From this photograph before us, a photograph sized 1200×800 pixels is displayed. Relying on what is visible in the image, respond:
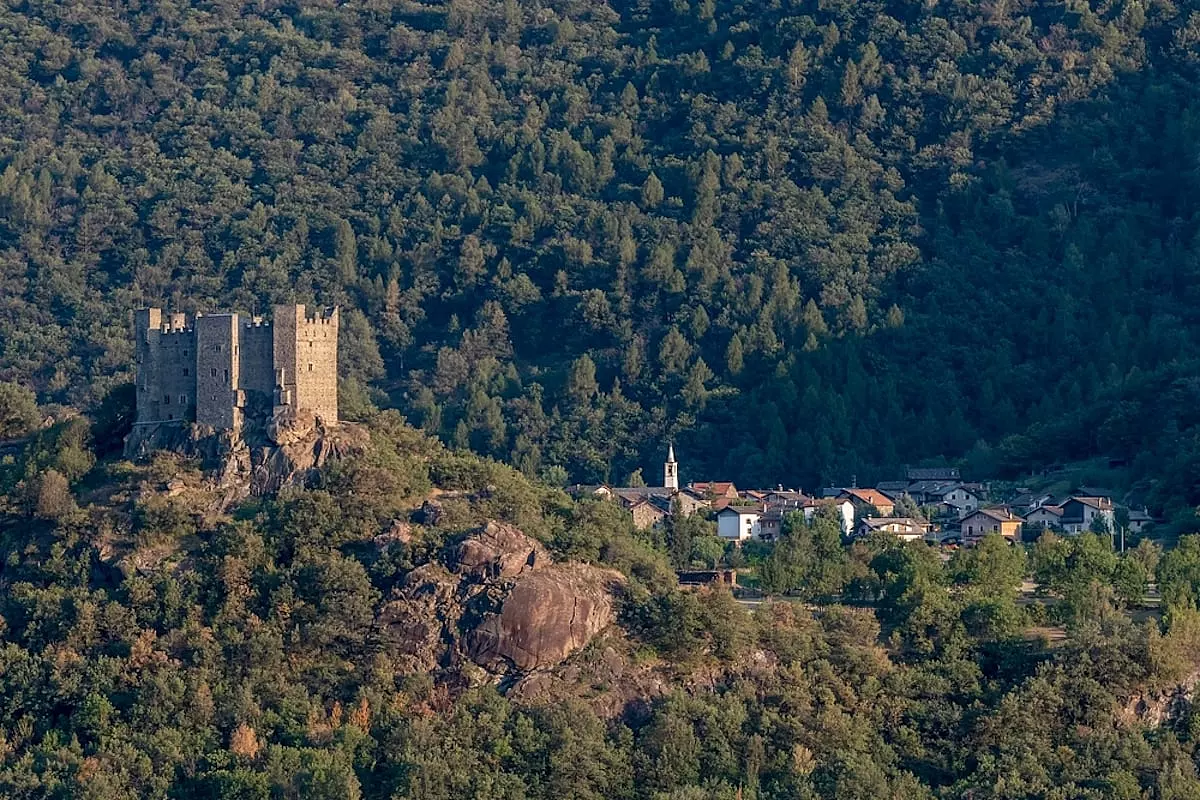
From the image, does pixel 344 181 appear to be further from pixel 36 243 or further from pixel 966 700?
pixel 966 700

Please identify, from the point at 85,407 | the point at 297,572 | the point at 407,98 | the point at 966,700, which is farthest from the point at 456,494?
the point at 407,98

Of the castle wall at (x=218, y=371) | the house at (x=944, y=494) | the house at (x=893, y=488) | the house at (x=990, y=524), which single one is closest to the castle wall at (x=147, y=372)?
the castle wall at (x=218, y=371)

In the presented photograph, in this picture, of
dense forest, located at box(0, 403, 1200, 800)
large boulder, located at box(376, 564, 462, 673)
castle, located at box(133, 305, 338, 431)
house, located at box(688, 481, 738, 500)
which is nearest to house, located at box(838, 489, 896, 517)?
house, located at box(688, 481, 738, 500)

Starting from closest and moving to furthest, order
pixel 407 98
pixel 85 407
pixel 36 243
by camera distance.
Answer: pixel 85 407 < pixel 36 243 < pixel 407 98

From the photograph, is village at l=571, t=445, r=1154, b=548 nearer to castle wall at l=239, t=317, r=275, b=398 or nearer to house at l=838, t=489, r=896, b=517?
house at l=838, t=489, r=896, b=517

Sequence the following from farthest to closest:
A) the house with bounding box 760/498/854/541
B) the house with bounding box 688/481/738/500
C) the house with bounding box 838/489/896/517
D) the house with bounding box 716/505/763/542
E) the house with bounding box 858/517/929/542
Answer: the house with bounding box 688/481/738/500 → the house with bounding box 838/489/896/517 → the house with bounding box 760/498/854/541 → the house with bounding box 716/505/763/542 → the house with bounding box 858/517/929/542

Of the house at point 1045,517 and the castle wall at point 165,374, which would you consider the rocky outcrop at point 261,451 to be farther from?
the house at point 1045,517

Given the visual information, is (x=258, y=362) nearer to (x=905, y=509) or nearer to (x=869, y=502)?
(x=905, y=509)

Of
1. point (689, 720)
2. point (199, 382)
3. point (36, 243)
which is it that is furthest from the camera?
point (36, 243)
